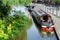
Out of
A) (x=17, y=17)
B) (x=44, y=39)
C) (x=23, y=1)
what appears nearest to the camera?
(x=23, y=1)

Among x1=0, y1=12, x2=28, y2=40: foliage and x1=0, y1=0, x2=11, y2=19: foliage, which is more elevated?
x1=0, y1=0, x2=11, y2=19: foliage

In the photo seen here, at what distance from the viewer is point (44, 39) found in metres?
17.6

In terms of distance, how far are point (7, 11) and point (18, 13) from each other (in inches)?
135

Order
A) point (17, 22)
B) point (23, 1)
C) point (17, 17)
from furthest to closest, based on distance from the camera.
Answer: point (17, 17), point (17, 22), point (23, 1)

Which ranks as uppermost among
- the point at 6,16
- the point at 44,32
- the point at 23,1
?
the point at 23,1

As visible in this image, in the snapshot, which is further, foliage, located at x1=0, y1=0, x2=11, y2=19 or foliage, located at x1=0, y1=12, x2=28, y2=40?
foliage, located at x1=0, y1=0, x2=11, y2=19

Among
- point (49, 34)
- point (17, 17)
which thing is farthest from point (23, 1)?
point (17, 17)

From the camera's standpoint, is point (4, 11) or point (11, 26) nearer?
point (11, 26)

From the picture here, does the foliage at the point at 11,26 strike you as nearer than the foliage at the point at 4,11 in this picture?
Yes

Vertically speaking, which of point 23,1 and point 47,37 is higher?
point 23,1

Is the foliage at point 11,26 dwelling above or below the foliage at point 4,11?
below

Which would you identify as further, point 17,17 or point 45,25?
point 17,17

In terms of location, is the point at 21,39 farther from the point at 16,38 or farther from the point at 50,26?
the point at 50,26

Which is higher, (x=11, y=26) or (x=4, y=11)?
(x=4, y=11)
